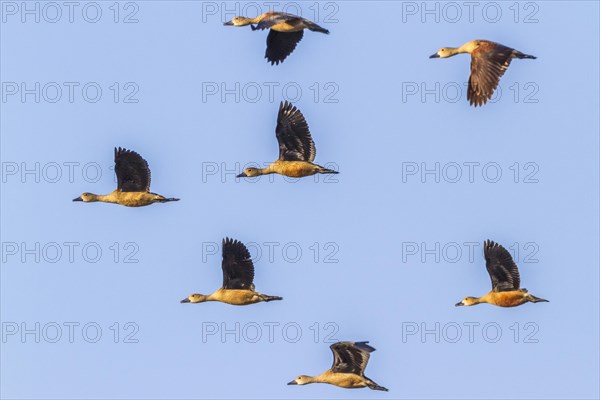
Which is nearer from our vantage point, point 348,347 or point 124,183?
point 348,347

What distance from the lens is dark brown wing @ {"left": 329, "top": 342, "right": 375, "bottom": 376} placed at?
143 feet

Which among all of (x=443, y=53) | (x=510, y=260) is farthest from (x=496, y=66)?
(x=510, y=260)

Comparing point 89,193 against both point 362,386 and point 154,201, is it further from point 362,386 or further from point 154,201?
point 362,386

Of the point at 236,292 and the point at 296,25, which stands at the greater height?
the point at 296,25

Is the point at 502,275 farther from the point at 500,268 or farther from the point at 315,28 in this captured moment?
the point at 315,28

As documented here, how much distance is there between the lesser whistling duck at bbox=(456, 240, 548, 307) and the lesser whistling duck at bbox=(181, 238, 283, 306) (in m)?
5.78

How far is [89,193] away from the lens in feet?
159

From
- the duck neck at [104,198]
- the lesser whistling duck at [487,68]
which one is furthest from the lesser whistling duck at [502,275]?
the duck neck at [104,198]

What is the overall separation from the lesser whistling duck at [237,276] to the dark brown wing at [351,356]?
2.90 m

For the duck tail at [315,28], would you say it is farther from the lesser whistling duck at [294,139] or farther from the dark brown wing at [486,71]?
the dark brown wing at [486,71]

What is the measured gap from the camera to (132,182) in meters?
46.4

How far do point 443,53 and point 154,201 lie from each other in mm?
7760

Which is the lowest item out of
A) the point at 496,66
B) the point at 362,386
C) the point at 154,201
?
the point at 362,386

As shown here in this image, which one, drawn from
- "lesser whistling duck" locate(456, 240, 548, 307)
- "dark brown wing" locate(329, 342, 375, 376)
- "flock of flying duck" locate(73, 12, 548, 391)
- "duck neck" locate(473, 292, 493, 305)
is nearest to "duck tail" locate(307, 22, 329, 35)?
"flock of flying duck" locate(73, 12, 548, 391)
